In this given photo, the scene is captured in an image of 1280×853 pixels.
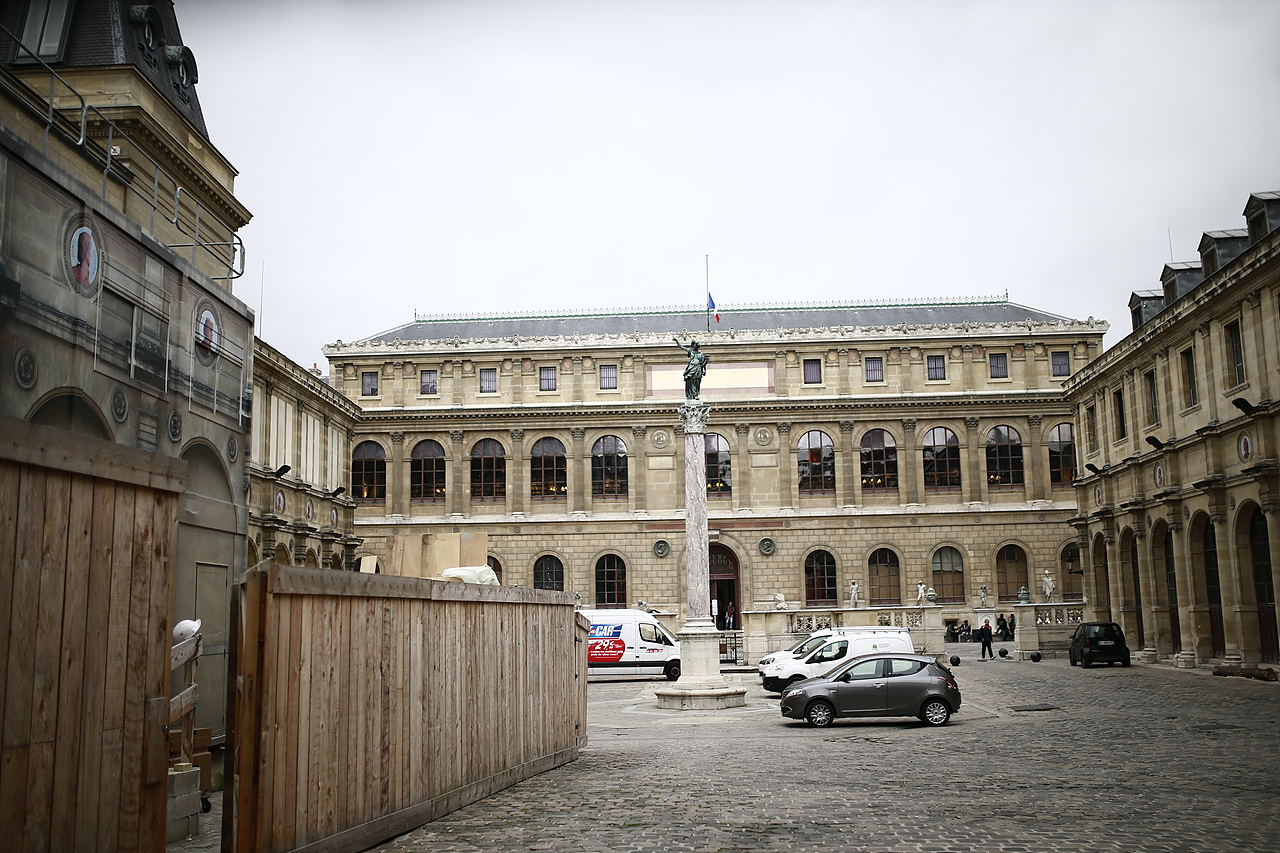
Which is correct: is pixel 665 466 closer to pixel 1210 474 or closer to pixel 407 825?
pixel 1210 474

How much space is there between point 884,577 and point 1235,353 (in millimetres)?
24695

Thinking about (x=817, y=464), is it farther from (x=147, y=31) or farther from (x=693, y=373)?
(x=147, y=31)

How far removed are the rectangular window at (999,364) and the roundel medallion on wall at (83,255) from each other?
48.4 metres

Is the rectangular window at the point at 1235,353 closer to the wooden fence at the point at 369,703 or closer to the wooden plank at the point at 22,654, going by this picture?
the wooden fence at the point at 369,703

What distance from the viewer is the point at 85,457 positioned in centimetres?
557

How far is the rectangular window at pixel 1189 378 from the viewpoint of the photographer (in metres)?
30.4

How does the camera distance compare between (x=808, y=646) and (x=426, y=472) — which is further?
(x=426, y=472)

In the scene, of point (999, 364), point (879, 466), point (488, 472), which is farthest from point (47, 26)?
point (999, 364)

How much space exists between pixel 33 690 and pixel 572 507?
152 ft

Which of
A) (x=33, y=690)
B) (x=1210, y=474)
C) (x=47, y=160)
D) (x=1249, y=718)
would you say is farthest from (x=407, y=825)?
(x=1210, y=474)

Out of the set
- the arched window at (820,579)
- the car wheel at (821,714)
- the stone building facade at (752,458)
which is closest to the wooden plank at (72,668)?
the car wheel at (821,714)

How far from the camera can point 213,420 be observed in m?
10.1

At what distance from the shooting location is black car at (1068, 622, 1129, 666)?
32875mm

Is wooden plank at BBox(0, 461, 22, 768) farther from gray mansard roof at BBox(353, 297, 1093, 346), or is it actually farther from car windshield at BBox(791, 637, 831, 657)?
gray mansard roof at BBox(353, 297, 1093, 346)
